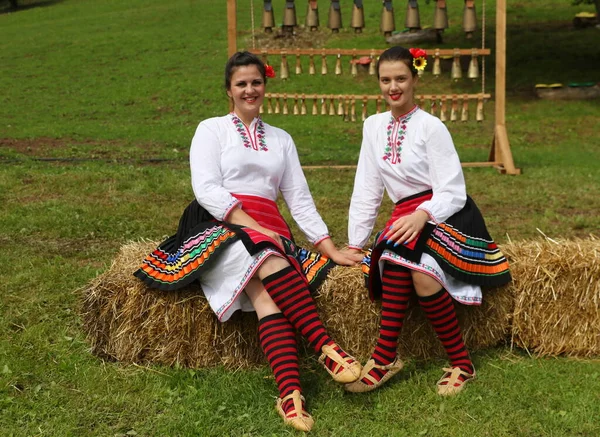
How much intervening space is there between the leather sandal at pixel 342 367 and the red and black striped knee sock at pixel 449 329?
0.50 m

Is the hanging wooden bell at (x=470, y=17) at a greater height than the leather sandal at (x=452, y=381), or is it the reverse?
the hanging wooden bell at (x=470, y=17)

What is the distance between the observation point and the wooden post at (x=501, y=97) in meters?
8.62

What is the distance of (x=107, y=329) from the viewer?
13.1 feet

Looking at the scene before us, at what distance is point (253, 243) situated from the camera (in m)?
3.60

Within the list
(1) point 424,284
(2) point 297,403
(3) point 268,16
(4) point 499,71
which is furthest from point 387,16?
(2) point 297,403

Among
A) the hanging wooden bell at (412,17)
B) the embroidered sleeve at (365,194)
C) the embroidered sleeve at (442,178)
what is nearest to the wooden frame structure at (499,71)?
the hanging wooden bell at (412,17)

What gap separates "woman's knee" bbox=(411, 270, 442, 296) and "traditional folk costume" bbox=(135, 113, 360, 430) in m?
0.48

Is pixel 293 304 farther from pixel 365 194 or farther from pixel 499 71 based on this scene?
pixel 499 71

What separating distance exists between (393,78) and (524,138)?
9752 mm

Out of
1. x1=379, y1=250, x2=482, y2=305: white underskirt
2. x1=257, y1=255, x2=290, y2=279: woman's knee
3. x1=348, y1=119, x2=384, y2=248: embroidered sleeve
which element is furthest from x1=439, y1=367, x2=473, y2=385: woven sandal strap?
x1=257, y1=255, x2=290, y2=279: woman's knee

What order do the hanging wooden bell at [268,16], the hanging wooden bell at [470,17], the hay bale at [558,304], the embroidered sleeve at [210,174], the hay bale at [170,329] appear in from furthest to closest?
the hanging wooden bell at [268,16] → the hanging wooden bell at [470,17] → the hay bale at [558,304] → the hay bale at [170,329] → the embroidered sleeve at [210,174]

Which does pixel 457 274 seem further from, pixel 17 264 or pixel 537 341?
pixel 17 264

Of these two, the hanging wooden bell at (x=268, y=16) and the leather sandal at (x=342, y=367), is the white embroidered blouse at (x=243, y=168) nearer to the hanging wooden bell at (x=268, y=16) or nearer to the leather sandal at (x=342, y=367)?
the leather sandal at (x=342, y=367)

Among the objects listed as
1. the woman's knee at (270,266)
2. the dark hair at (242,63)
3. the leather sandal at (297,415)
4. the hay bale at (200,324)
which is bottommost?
the leather sandal at (297,415)
